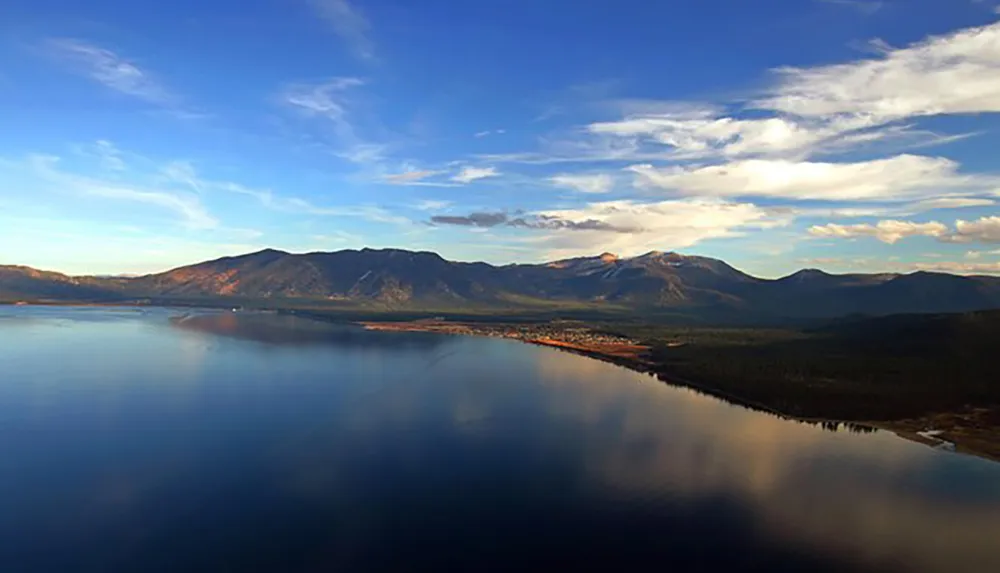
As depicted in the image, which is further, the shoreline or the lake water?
the shoreline

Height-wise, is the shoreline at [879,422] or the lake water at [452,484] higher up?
the shoreline at [879,422]

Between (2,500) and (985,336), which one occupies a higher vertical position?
(985,336)

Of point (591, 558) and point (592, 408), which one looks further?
point (592, 408)

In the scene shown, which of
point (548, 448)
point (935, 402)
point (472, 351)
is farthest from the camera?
point (472, 351)

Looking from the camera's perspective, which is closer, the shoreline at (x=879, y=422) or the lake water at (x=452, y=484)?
the lake water at (x=452, y=484)

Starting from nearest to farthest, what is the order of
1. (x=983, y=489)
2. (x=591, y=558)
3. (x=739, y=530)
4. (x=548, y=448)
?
(x=591, y=558)
(x=739, y=530)
(x=983, y=489)
(x=548, y=448)

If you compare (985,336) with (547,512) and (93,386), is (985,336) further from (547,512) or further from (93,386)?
(93,386)

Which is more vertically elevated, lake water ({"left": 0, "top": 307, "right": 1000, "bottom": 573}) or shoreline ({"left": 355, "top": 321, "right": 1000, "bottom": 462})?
shoreline ({"left": 355, "top": 321, "right": 1000, "bottom": 462})

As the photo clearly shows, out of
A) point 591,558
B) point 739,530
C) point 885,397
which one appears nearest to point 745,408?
point 885,397
